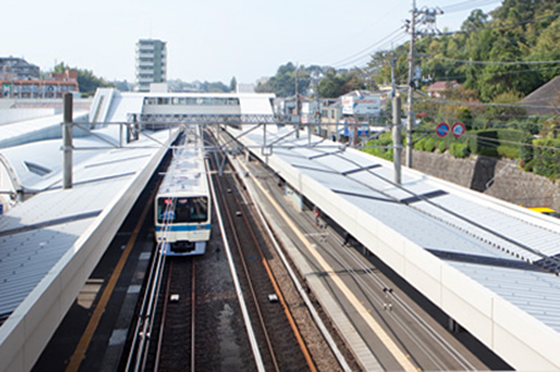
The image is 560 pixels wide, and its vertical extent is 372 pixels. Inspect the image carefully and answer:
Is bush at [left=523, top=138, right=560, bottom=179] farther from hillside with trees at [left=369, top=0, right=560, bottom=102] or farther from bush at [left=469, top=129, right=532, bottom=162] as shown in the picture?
hillside with trees at [left=369, top=0, right=560, bottom=102]

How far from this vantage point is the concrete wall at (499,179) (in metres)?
19.8

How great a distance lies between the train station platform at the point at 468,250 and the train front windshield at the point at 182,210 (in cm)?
348

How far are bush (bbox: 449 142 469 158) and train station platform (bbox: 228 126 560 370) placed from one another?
9.31m

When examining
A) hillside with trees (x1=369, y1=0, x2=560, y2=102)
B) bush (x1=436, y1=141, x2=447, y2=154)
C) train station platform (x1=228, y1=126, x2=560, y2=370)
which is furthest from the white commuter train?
Result: hillside with trees (x1=369, y1=0, x2=560, y2=102)

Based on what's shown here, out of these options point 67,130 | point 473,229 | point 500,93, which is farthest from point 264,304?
point 500,93

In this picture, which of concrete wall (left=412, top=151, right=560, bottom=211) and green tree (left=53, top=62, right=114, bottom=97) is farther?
green tree (left=53, top=62, right=114, bottom=97)

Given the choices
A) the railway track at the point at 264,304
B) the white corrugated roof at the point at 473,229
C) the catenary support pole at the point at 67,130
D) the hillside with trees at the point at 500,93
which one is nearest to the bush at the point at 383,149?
the hillside with trees at the point at 500,93

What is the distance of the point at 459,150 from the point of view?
987 inches

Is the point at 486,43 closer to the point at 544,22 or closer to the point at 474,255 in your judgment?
the point at 544,22

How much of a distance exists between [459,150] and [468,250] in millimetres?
17709

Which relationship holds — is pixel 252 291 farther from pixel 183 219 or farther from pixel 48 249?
pixel 48 249

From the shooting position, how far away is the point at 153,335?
9.43 metres

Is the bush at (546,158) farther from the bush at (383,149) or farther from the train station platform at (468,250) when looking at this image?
the bush at (383,149)

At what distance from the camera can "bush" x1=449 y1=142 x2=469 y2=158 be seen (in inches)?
976
